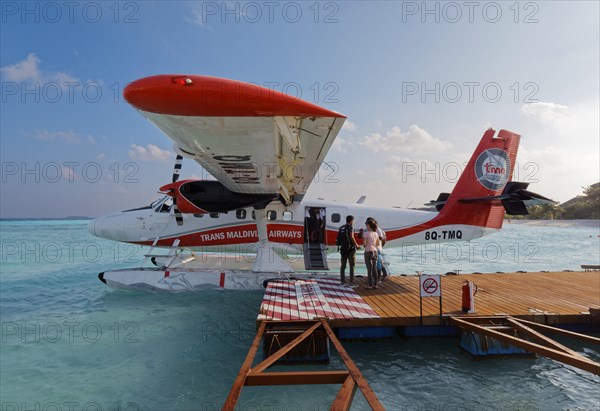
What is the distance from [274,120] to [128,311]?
6968mm

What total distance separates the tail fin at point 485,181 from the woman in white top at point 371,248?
186 inches

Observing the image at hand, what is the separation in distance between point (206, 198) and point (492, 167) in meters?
9.25

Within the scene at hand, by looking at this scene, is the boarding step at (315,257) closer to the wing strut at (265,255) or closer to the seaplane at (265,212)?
the seaplane at (265,212)

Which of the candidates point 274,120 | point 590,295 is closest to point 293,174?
point 274,120

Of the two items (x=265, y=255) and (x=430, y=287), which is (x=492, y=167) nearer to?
(x=430, y=287)

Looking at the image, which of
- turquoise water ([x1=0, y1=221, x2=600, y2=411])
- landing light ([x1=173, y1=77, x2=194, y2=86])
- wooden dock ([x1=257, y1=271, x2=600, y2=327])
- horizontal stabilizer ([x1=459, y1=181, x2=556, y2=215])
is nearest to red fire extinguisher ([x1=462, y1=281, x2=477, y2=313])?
wooden dock ([x1=257, y1=271, x2=600, y2=327])

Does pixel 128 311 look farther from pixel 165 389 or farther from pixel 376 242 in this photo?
pixel 376 242

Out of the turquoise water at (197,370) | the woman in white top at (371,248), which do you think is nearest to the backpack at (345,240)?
the woman in white top at (371,248)

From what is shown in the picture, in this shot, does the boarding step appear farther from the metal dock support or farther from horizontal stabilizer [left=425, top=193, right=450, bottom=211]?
the metal dock support

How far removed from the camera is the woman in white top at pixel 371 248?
702cm

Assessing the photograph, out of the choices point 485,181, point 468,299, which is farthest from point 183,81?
point 485,181

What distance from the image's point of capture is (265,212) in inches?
405

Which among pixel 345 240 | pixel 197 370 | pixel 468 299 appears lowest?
pixel 197 370

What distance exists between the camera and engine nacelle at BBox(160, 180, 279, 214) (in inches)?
367
